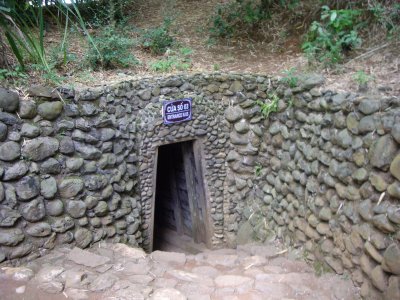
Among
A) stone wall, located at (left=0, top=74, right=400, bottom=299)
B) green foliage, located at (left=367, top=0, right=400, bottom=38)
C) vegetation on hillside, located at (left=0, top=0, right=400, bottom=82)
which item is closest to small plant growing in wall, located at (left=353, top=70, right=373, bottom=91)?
stone wall, located at (left=0, top=74, right=400, bottom=299)

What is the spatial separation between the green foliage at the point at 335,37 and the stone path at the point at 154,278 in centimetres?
232

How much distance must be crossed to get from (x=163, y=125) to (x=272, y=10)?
111 inches

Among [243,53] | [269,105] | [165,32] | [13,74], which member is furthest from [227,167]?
[13,74]

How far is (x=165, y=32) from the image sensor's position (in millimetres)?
5797

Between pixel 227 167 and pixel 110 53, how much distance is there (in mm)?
2087

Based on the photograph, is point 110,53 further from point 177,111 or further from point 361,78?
point 361,78

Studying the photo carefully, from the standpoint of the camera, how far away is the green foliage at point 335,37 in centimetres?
445

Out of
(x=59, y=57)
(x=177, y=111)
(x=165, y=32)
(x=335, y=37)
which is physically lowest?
(x=177, y=111)

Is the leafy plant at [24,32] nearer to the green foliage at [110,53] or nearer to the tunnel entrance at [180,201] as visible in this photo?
the green foliage at [110,53]

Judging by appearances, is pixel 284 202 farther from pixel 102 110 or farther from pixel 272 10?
pixel 272 10

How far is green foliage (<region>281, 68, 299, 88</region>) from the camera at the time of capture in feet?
14.7

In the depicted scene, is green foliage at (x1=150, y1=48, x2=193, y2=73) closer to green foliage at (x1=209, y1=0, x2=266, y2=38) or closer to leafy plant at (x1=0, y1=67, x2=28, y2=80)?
green foliage at (x1=209, y1=0, x2=266, y2=38)

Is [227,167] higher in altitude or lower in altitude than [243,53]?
lower

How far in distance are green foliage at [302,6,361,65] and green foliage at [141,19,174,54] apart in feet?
6.45
